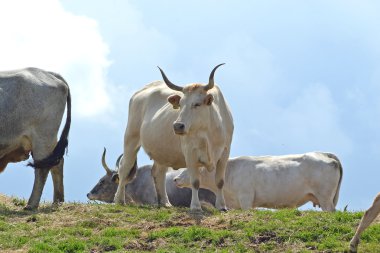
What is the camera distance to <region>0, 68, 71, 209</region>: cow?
17266mm

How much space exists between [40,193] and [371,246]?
688 cm

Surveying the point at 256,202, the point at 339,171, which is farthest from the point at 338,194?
the point at 256,202

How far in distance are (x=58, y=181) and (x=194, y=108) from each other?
360cm

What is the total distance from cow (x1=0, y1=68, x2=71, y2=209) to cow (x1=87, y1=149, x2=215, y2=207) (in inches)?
283

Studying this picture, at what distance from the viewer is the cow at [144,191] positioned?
990 inches

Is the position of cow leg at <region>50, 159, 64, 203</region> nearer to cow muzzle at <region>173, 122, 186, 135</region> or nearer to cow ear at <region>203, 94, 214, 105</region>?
cow muzzle at <region>173, 122, 186, 135</region>

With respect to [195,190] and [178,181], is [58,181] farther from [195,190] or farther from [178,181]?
[178,181]

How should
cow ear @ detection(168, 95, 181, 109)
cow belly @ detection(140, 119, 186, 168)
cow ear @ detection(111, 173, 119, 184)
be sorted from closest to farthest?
cow ear @ detection(168, 95, 181, 109) → cow belly @ detection(140, 119, 186, 168) → cow ear @ detection(111, 173, 119, 184)

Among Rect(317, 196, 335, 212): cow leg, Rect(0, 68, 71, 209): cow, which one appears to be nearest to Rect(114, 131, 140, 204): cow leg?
Rect(0, 68, 71, 209): cow

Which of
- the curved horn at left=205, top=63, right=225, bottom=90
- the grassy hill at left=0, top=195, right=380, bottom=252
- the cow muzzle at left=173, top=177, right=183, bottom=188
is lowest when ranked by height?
the grassy hill at left=0, top=195, right=380, bottom=252

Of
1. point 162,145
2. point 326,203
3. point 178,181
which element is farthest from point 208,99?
point 178,181

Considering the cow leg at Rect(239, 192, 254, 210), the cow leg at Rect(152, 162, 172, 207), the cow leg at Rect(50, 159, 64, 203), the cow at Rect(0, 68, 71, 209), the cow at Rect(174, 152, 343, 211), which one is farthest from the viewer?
the cow leg at Rect(239, 192, 254, 210)

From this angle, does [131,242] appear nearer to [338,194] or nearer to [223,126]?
[223,126]

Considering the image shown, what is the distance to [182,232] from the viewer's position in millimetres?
14219
